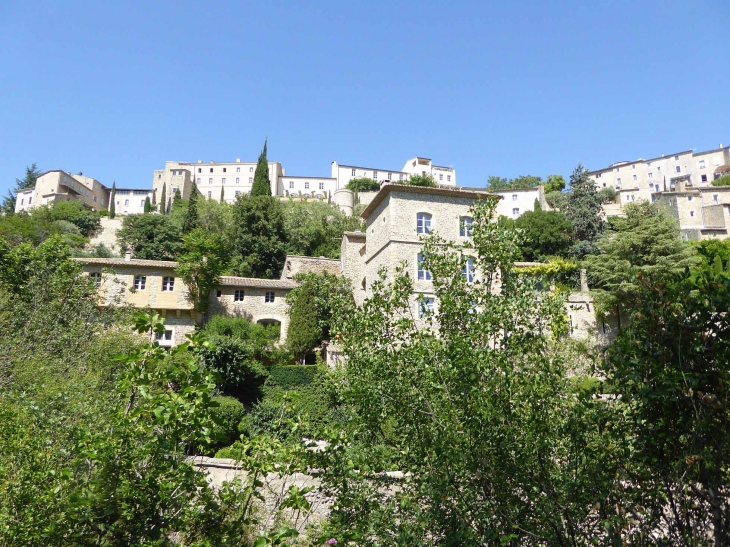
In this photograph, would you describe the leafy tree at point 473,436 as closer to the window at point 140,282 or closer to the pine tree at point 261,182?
the window at point 140,282

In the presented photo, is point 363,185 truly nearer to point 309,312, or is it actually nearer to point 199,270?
point 199,270

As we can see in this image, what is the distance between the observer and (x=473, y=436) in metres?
4.57

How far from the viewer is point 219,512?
165 inches

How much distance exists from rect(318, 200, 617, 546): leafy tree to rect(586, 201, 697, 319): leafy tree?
24.2 m

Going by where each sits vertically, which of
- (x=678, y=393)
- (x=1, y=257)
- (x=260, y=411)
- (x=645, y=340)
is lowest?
(x=260, y=411)

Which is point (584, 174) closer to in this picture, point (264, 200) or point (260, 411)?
point (264, 200)

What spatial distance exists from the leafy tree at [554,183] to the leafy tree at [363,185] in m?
22.7

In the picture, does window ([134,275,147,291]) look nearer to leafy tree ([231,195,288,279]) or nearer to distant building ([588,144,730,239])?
leafy tree ([231,195,288,279])

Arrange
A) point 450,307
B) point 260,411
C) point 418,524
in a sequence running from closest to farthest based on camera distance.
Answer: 1. point 418,524
2. point 450,307
3. point 260,411

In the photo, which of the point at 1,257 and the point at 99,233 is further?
the point at 99,233

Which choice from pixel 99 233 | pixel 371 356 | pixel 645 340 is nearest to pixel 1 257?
pixel 371 356

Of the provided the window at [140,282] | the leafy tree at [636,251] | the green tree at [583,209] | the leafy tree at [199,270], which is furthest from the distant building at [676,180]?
the window at [140,282]

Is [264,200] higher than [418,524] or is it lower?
higher

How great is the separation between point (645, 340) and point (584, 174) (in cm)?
4321
